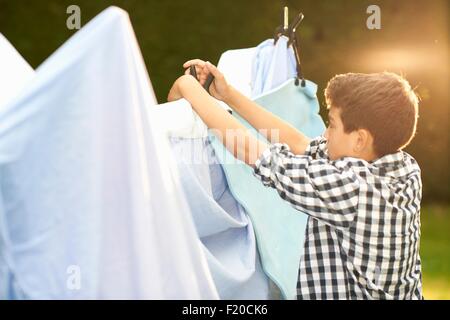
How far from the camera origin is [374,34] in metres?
2.98

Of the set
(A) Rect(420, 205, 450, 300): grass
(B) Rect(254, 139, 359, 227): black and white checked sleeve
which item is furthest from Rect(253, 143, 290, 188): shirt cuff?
(A) Rect(420, 205, 450, 300): grass

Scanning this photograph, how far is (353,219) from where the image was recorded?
1116 mm

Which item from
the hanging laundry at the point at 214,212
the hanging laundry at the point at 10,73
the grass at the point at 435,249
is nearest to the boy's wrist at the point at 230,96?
the hanging laundry at the point at 214,212

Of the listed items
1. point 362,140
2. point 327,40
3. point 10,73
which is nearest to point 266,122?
point 362,140

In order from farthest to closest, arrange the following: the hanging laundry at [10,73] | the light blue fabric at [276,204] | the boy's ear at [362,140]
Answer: the light blue fabric at [276,204] → the boy's ear at [362,140] → the hanging laundry at [10,73]

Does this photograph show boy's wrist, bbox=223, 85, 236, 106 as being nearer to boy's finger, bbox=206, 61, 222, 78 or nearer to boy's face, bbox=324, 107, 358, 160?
boy's finger, bbox=206, 61, 222, 78

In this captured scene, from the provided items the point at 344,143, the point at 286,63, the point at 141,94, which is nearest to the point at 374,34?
the point at 286,63

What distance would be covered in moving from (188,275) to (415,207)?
16.9 inches

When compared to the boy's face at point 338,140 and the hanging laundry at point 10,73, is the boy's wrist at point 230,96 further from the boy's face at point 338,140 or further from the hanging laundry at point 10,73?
the hanging laundry at point 10,73

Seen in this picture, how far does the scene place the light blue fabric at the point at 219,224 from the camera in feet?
3.76

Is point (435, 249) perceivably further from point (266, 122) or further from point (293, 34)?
point (266, 122)

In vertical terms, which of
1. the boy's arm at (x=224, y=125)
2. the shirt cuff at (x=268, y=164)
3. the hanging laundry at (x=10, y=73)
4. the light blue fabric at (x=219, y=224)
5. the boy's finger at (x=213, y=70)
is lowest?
the light blue fabric at (x=219, y=224)

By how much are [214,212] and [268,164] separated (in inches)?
4.7
